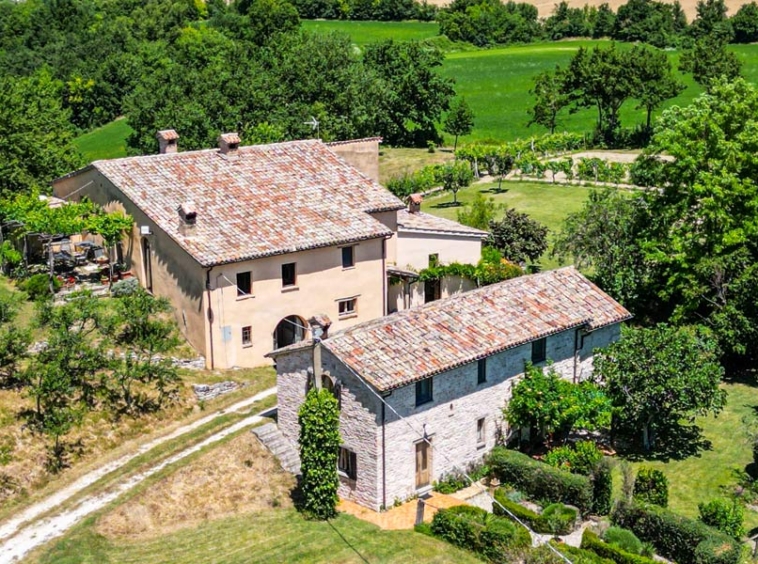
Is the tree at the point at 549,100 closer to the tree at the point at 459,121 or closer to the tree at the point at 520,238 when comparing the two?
the tree at the point at 459,121

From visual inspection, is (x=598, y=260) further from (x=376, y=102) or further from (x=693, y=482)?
(x=376, y=102)

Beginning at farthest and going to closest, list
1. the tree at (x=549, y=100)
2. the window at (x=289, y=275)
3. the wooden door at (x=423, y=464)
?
the tree at (x=549, y=100), the window at (x=289, y=275), the wooden door at (x=423, y=464)

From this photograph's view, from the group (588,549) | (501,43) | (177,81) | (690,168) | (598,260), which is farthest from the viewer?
(501,43)

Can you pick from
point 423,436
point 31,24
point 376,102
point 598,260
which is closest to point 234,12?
point 31,24

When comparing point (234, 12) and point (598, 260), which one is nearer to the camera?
point (598, 260)

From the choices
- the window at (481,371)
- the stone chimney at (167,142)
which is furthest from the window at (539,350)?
the stone chimney at (167,142)

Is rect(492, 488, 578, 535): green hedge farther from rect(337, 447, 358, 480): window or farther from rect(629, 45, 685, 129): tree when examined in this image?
rect(629, 45, 685, 129): tree
